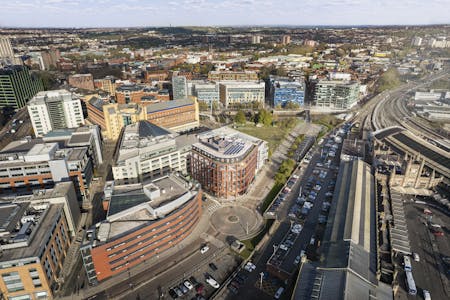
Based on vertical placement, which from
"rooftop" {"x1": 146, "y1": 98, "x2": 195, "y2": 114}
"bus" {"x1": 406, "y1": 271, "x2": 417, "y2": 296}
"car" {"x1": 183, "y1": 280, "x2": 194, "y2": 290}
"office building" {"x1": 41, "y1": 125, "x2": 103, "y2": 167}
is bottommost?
"car" {"x1": 183, "y1": 280, "x2": 194, "y2": 290}

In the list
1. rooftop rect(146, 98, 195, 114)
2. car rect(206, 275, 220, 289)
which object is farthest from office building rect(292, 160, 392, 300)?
rooftop rect(146, 98, 195, 114)

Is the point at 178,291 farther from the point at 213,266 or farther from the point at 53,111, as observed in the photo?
the point at 53,111

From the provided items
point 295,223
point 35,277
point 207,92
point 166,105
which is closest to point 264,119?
point 207,92

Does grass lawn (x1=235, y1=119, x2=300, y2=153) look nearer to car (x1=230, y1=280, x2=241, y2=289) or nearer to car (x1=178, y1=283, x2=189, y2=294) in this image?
car (x1=230, y1=280, x2=241, y2=289)

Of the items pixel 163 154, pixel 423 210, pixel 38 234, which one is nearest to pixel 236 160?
pixel 163 154

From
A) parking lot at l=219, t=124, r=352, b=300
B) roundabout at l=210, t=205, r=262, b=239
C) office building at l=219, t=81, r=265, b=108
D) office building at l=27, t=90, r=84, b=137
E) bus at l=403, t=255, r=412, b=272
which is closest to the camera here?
parking lot at l=219, t=124, r=352, b=300

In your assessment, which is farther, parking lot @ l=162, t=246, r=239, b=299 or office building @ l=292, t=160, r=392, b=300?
parking lot @ l=162, t=246, r=239, b=299

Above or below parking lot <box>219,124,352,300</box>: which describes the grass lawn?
above

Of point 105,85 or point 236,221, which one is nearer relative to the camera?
point 236,221
